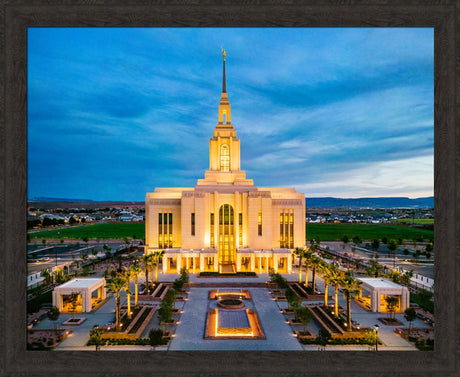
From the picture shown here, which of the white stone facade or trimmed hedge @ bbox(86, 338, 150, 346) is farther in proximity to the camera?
the white stone facade

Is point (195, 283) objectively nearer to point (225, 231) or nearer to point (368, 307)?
point (225, 231)

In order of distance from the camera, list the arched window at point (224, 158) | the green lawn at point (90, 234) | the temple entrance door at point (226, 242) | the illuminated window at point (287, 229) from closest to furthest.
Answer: the temple entrance door at point (226, 242)
the illuminated window at point (287, 229)
the arched window at point (224, 158)
the green lawn at point (90, 234)

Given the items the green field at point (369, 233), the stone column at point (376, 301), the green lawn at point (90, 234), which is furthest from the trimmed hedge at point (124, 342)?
the green field at point (369, 233)

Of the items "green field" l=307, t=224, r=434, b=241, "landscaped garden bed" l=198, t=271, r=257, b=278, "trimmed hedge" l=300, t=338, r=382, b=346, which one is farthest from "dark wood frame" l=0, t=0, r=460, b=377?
"green field" l=307, t=224, r=434, b=241

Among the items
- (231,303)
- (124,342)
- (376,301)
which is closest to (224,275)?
(231,303)

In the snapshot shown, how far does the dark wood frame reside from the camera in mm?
8898

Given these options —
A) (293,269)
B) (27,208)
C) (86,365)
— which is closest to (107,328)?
(86,365)

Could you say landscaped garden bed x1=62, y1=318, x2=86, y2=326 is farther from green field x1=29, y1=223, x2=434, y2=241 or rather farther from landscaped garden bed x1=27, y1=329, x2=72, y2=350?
green field x1=29, y1=223, x2=434, y2=241

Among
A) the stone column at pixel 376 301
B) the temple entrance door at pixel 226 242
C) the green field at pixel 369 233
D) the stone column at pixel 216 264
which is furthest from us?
the green field at pixel 369 233

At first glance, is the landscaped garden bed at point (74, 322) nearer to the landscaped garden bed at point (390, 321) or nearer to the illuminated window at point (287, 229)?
the landscaped garden bed at point (390, 321)

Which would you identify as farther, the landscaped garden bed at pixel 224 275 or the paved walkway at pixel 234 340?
the landscaped garden bed at pixel 224 275
